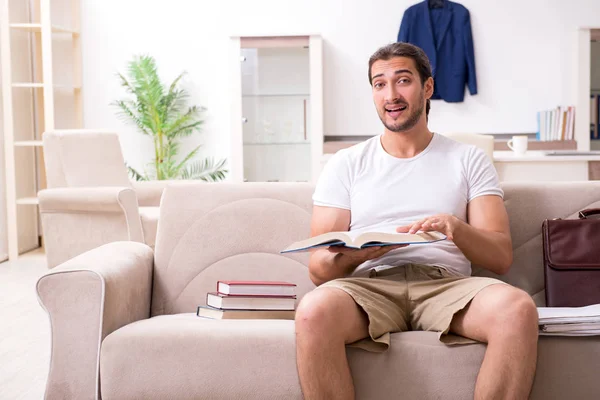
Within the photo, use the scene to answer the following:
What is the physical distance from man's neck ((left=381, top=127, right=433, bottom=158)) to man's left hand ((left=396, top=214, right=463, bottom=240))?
34 centimetres

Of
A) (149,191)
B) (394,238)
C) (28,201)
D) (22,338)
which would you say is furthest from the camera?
(28,201)

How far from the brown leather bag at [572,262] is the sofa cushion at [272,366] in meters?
0.33

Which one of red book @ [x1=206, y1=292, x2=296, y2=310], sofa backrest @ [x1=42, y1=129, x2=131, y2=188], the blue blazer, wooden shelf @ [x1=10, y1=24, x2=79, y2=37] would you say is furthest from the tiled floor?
the blue blazer

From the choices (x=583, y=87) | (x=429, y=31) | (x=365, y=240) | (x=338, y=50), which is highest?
(x=429, y=31)

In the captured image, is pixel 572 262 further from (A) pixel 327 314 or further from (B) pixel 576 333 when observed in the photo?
(A) pixel 327 314

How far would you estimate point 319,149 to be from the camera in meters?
6.78

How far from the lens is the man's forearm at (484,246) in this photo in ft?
7.41

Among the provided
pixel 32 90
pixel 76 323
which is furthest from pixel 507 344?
pixel 32 90

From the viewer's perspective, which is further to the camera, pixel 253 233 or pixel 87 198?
pixel 87 198

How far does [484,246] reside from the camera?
2.30 meters

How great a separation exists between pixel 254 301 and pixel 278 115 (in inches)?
179

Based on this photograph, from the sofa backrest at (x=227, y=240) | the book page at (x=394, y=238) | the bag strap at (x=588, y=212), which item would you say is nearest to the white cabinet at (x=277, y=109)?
the sofa backrest at (x=227, y=240)

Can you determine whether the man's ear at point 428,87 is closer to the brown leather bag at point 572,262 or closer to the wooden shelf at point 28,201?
the brown leather bag at point 572,262

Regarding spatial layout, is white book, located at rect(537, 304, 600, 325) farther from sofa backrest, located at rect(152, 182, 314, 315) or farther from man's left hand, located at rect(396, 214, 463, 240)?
sofa backrest, located at rect(152, 182, 314, 315)
